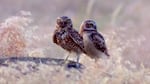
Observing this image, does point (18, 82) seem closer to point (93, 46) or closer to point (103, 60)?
point (103, 60)

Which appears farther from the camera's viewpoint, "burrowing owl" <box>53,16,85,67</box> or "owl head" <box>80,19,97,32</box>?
"owl head" <box>80,19,97,32</box>

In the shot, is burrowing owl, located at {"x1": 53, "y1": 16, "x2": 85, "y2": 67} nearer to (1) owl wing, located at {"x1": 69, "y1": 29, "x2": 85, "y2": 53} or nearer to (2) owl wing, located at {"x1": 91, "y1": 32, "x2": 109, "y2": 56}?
(1) owl wing, located at {"x1": 69, "y1": 29, "x2": 85, "y2": 53}

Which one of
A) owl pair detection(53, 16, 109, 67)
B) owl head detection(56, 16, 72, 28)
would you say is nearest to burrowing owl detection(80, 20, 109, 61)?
owl pair detection(53, 16, 109, 67)

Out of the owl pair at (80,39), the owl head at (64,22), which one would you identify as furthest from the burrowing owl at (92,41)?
the owl head at (64,22)

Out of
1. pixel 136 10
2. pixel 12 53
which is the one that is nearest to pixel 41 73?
pixel 12 53

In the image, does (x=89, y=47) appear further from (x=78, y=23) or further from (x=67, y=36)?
(x=78, y=23)

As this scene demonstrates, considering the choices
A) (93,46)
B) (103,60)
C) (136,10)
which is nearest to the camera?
(103,60)
